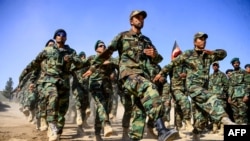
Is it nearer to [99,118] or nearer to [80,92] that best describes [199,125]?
[99,118]

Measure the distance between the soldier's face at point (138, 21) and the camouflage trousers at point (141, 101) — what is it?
0.91 meters

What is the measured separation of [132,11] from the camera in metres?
4.98

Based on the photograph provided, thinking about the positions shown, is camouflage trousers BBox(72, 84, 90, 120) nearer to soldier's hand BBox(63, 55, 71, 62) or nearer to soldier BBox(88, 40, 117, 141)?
soldier BBox(88, 40, 117, 141)

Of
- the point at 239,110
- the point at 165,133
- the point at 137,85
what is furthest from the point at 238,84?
the point at 165,133

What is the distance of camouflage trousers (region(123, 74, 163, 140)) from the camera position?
409 centimetres

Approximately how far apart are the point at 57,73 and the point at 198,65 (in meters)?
2.93

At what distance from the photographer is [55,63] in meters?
6.31

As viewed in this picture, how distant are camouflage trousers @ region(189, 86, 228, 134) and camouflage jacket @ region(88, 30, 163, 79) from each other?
3.91 ft

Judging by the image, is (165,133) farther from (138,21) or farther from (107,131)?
(107,131)

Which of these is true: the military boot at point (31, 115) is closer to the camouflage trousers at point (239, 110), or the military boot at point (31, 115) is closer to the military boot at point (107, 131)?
the military boot at point (107, 131)

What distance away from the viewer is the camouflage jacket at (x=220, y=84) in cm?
1000

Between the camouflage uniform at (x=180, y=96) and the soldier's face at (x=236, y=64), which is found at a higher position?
the soldier's face at (x=236, y=64)

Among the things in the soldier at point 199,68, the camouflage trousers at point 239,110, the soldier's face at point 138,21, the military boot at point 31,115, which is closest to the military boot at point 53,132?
the soldier's face at point 138,21

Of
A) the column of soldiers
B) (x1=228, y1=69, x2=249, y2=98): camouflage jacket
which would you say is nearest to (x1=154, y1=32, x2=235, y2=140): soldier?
the column of soldiers
